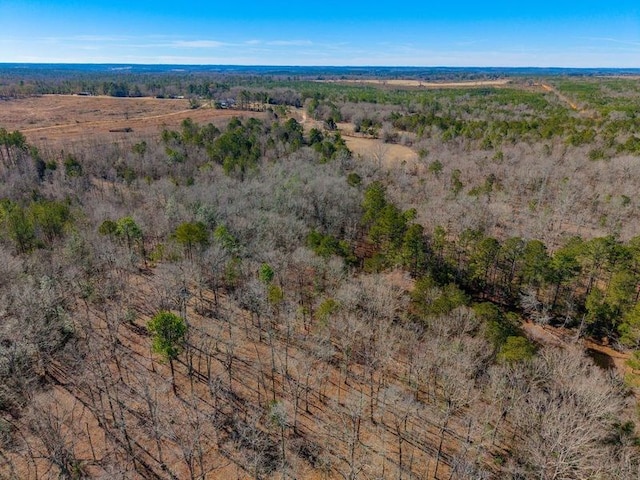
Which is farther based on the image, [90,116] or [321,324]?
[90,116]

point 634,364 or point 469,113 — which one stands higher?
point 469,113

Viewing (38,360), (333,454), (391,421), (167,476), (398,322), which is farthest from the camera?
(398,322)

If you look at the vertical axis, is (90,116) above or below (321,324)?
above

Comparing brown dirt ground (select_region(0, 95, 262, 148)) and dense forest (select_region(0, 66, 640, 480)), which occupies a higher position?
brown dirt ground (select_region(0, 95, 262, 148))

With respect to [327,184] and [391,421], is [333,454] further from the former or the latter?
[327,184]

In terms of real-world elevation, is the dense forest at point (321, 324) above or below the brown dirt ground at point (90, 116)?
below

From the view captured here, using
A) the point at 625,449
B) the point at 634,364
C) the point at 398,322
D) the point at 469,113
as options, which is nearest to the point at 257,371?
the point at 398,322

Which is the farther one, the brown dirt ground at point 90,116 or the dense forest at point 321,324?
the brown dirt ground at point 90,116

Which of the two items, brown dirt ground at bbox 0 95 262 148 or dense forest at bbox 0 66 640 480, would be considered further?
brown dirt ground at bbox 0 95 262 148
